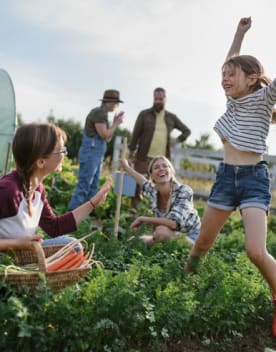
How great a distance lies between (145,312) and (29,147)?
1.10m

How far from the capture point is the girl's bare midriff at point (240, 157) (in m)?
3.38

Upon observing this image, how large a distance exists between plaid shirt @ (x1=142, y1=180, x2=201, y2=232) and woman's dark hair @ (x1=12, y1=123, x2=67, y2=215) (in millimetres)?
2181

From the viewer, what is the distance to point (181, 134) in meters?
8.54

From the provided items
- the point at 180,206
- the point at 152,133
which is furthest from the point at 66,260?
the point at 152,133

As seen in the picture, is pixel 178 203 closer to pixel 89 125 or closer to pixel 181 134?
pixel 89 125

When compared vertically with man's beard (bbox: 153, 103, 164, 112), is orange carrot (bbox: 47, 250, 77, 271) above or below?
below

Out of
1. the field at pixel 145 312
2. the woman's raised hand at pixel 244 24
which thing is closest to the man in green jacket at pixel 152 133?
the field at pixel 145 312

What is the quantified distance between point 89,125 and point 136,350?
469 centimetres

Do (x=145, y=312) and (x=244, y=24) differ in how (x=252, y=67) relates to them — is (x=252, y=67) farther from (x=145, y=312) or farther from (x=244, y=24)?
(x=145, y=312)

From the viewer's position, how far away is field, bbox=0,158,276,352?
2596 mm

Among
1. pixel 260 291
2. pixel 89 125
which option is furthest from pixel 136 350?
pixel 89 125

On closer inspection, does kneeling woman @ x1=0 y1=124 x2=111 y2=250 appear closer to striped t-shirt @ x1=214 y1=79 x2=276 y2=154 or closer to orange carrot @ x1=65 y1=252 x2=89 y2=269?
orange carrot @ x1=65 y1=252 x2=89 y2=269

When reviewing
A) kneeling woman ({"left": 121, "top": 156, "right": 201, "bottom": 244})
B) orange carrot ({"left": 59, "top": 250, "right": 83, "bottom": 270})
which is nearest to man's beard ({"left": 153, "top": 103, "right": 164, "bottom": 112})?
kneeling woman ({"left": 121, "top": 156, "right": 201, "bottom": 244})

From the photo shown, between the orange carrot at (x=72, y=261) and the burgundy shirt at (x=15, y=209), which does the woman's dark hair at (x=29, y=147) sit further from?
the orange carrot at (x=72, y=261)
